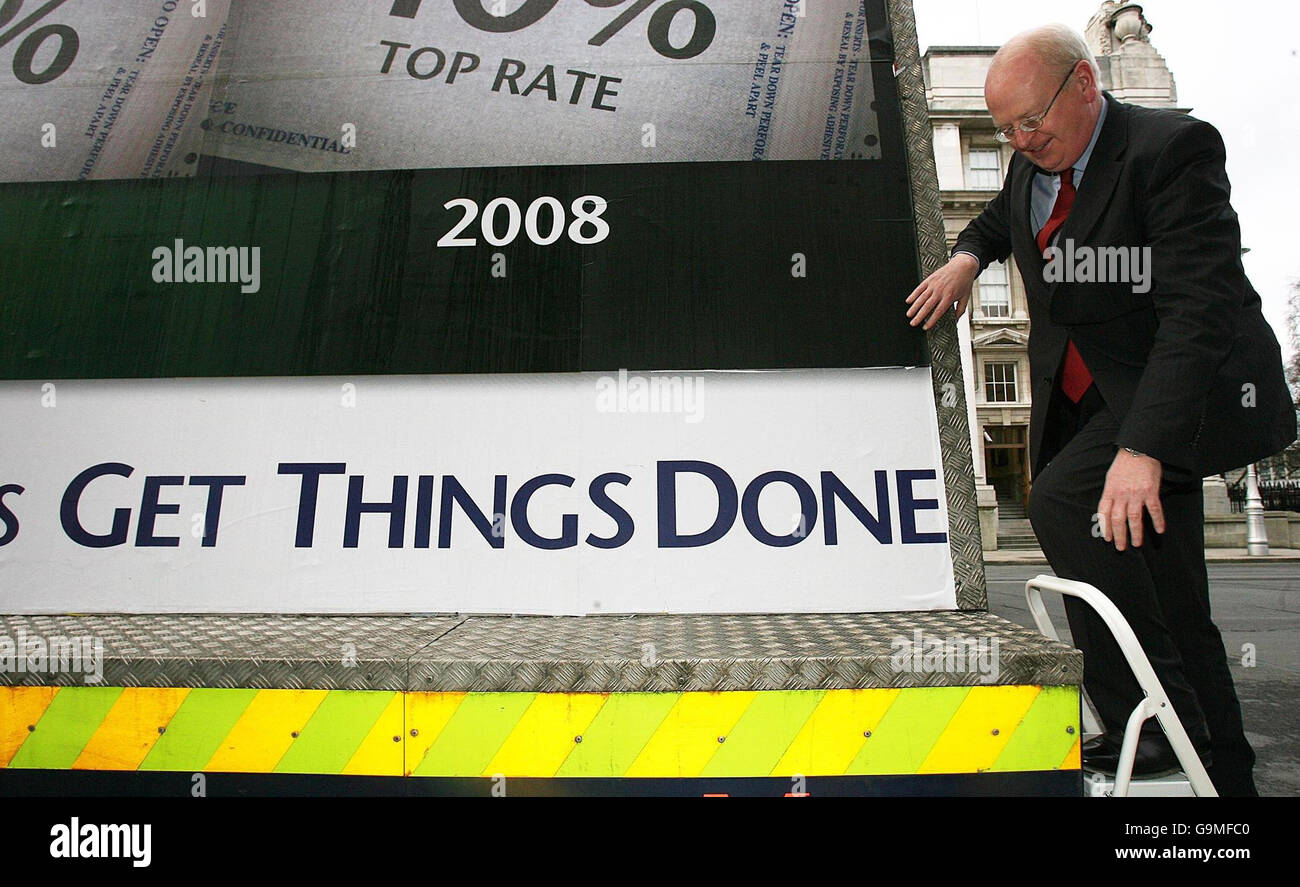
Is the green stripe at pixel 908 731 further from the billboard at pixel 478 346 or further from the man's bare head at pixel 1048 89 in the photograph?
the man's bare head at pixel 1048 89

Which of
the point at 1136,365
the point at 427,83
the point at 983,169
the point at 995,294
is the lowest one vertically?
the point at 1136,365

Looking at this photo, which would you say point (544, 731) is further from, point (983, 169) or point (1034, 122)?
point (983, 169)

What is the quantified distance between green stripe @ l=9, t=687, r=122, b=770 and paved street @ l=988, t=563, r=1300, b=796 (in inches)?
140

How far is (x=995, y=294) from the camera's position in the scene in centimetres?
2981


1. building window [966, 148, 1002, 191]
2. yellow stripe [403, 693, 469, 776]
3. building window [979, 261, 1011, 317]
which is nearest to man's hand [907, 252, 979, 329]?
yellow stripe [403, 693, 469, 776]

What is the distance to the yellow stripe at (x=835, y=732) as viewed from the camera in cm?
128

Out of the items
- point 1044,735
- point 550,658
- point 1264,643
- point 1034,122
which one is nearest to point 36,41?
point 550,658

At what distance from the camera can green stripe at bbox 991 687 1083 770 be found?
127 cm

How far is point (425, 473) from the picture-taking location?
202 cm

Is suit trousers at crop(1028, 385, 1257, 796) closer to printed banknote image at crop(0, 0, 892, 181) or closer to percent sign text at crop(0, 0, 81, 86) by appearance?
printed banknote image at crop(0, 0, 892, 181)

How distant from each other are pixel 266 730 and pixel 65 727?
1.07 ft
